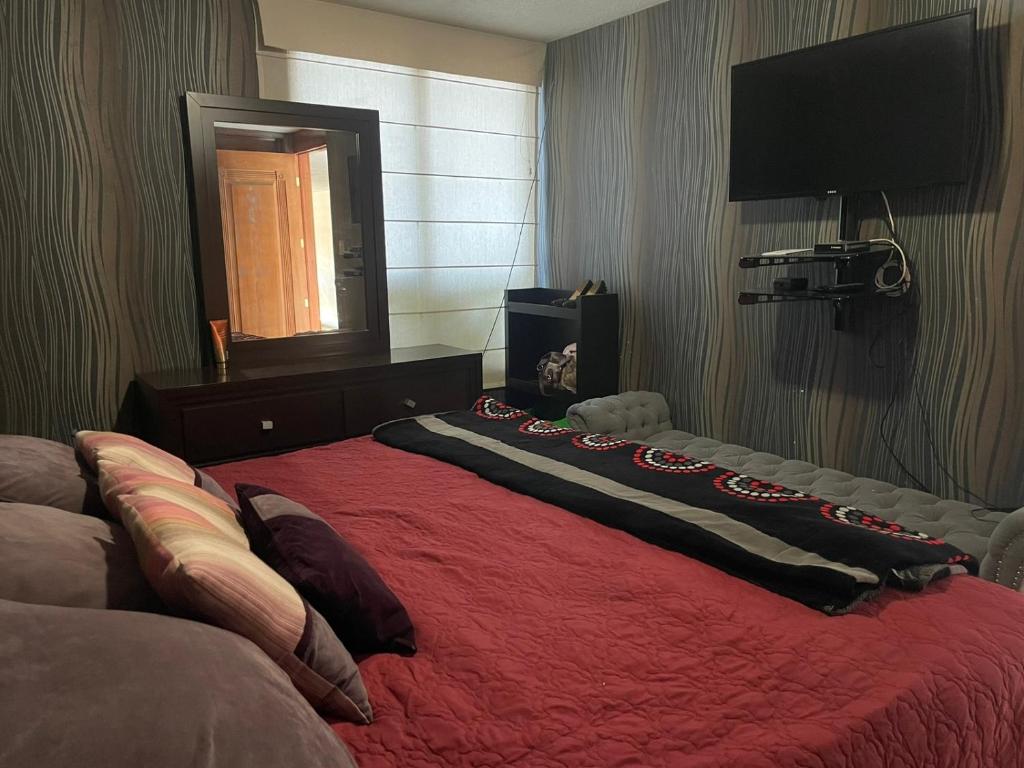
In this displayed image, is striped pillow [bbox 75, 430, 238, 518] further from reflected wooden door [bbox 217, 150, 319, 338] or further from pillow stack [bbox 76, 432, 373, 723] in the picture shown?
reflected wooden door [bbox 217, 150, 319, 338]

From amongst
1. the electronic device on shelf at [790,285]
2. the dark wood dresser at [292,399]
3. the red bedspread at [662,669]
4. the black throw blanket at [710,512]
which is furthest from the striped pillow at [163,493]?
the electronic device on shelf at [790,285]

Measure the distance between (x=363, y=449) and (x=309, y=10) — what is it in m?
2.29

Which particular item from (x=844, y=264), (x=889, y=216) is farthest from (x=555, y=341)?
(x=889, y=216)

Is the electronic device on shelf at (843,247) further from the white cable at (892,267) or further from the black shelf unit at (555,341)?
the black shelf unit at (555,341)

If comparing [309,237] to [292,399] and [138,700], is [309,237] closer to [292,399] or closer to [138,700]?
[292,399]

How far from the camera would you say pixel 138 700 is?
2.32 feet

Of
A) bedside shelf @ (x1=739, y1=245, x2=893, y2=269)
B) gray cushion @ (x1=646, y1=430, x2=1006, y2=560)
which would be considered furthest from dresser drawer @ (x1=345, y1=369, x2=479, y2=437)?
bedside shelf @ (x1=739, y1=245, x2=893, y2=269)

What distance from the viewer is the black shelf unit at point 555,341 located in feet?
12.9

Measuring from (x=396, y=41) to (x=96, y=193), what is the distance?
165cm

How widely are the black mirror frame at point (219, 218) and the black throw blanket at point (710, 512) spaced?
1.22 metres

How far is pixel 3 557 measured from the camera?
1013 millimetres

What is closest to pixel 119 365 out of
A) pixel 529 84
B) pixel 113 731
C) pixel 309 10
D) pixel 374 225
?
pixel 374 225

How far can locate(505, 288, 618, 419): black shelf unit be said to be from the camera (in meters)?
3.94

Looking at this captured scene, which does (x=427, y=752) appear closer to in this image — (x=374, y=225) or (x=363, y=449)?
(x=363, y=449)
